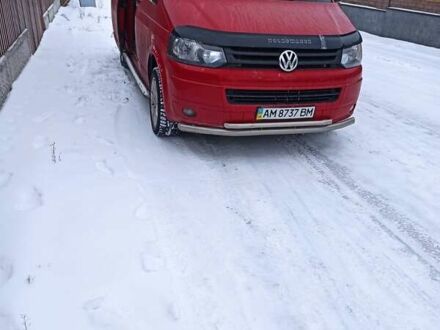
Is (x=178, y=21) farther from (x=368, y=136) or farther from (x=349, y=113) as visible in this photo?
(x=368, y=136)

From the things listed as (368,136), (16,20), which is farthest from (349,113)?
Result: (16,20)

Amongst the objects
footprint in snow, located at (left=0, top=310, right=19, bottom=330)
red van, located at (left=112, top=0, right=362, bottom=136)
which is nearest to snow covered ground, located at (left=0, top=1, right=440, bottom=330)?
footprint in snow, located at (left=0, top=310, right=19, bottom=330)

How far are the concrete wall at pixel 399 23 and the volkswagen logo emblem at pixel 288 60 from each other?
8375mm

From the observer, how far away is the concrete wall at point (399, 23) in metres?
11.3

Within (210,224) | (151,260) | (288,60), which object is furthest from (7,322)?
(288,60)

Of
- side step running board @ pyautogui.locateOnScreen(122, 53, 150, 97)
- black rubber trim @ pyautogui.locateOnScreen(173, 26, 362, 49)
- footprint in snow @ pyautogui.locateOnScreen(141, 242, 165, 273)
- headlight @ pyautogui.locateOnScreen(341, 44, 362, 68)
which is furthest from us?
side step running board @ pyautogui.locateOnScreen(122, 53, 150, 97)

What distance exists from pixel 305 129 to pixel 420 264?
69.7 inches

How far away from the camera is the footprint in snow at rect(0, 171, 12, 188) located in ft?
12.6

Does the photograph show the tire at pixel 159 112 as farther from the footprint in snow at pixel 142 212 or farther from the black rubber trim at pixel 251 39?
the footprint in snow at pixel 142 212

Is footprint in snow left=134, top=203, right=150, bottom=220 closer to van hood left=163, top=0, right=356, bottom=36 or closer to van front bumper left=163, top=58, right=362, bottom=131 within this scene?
van front bumper left=163, top=58, right=362, bottom=131

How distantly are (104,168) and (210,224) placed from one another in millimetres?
1267

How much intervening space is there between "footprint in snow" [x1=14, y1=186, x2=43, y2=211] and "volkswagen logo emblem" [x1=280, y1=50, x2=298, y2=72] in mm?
2348

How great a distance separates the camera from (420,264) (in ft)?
10.3

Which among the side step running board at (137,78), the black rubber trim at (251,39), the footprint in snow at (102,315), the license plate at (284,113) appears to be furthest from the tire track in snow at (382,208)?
the footprint in snow at (102,315)
